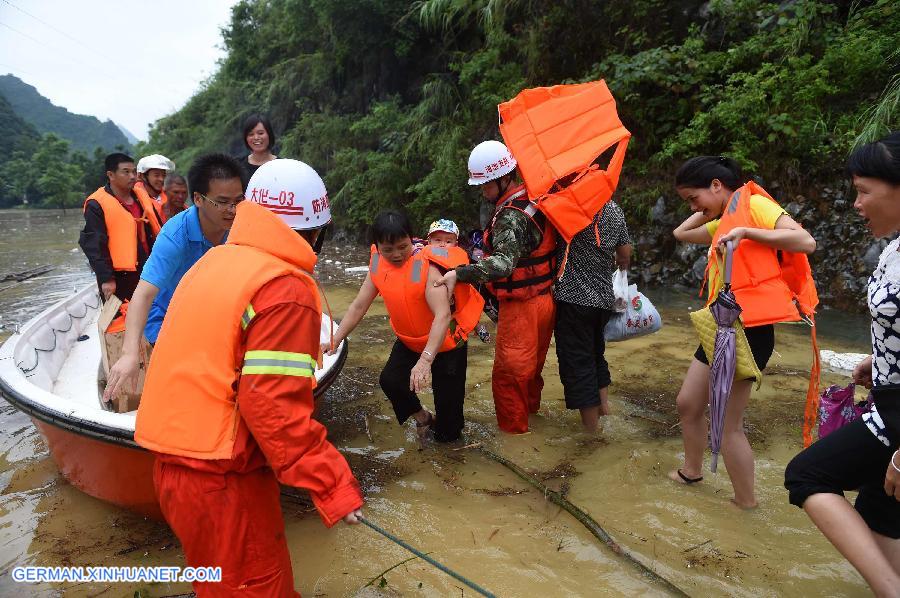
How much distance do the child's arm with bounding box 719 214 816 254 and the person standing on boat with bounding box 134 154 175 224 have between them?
442cm

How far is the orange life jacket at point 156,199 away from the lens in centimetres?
486

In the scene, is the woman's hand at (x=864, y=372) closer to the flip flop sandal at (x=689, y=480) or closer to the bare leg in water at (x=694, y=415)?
the bare leg in water at (x=694, y=415)

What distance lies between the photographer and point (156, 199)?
5230 mm

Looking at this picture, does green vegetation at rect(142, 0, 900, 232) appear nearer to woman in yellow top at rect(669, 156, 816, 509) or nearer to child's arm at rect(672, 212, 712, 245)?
child's arm at rect(672, 212, 712, 245)

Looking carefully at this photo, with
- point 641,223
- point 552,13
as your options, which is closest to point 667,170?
point 641,223

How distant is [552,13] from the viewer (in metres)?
10.0

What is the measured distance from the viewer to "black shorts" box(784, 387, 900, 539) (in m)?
1.88

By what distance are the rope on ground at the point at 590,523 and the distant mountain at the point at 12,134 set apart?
73869 mm

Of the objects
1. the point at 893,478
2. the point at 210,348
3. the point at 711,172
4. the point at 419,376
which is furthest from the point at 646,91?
the point at 210,348

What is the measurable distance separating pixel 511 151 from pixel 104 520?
3080 mm

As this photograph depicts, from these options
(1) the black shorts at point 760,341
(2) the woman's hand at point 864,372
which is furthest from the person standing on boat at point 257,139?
(2) the woman's hand at point 864,372

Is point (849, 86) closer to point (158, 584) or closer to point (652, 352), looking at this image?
point (652, 352)

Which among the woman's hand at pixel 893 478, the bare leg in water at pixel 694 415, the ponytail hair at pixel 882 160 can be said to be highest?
the ponytail hair at pixel 882 160

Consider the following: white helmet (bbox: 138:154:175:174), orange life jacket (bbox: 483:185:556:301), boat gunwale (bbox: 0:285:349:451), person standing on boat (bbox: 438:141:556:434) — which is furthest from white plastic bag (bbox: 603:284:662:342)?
white helmet (bbox: 138:154:175:174)
